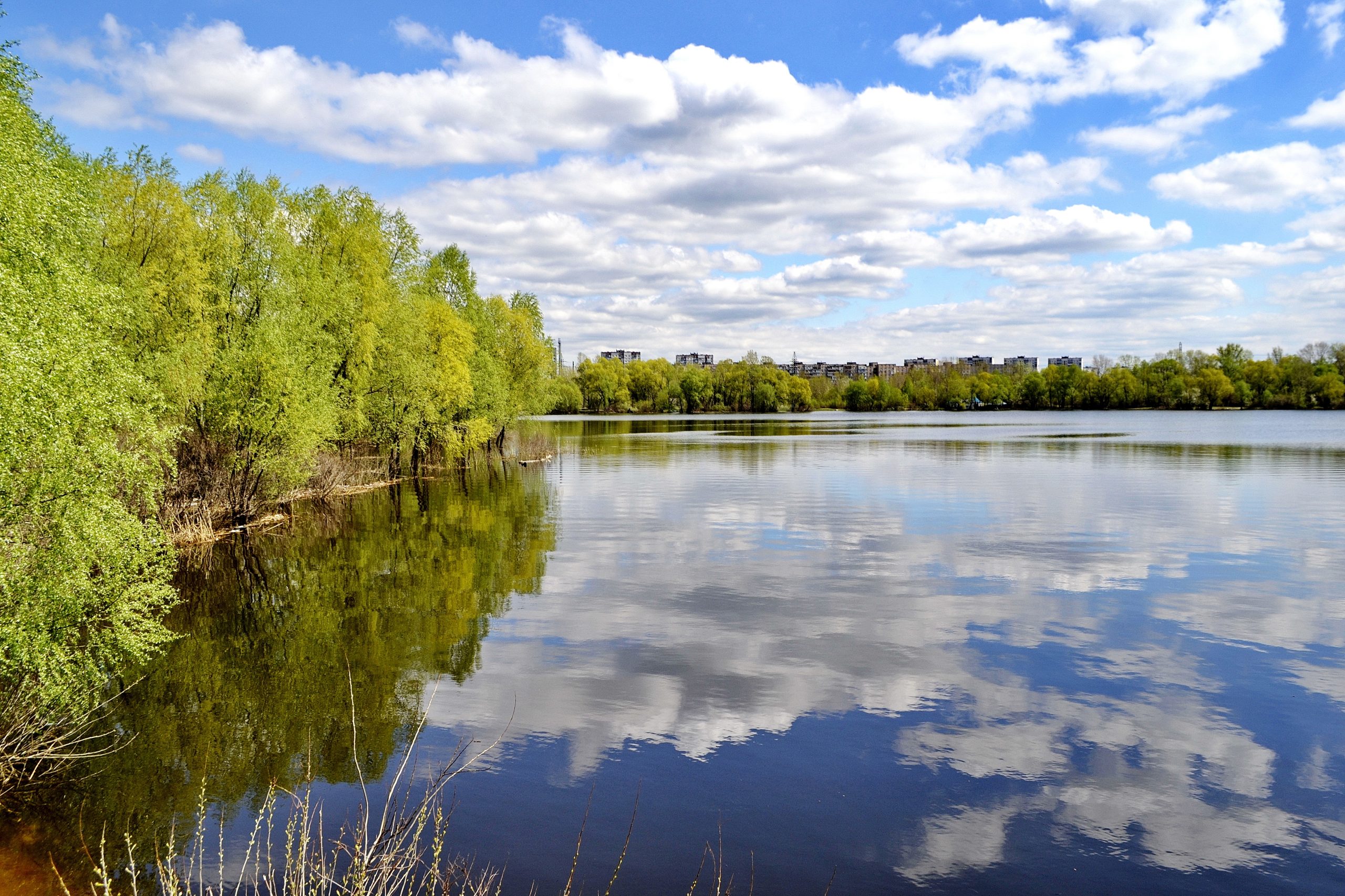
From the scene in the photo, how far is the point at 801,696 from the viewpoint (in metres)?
15.1

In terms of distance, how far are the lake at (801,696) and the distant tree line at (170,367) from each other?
265cm

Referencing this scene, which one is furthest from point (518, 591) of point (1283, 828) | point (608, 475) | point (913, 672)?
point (608, 475)

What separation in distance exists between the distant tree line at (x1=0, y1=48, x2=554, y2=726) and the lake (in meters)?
2.65

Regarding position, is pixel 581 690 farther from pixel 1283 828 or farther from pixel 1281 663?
pixel 1281 663

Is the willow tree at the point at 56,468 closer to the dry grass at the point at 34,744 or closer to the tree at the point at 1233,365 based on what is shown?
the dry grass at the point at 34,744

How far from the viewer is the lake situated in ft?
34.4

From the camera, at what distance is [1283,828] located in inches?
418

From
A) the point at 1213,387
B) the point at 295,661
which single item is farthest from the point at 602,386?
the point at 295,661

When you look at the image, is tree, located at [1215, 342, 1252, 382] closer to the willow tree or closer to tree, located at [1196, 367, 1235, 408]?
tree, located at [1196, 367, 1235, 408]

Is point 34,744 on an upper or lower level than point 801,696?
upper

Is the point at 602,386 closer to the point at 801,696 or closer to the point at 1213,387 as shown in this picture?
the point at 1213,387

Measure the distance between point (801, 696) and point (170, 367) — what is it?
2358cm

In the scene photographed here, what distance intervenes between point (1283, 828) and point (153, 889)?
13904 mm

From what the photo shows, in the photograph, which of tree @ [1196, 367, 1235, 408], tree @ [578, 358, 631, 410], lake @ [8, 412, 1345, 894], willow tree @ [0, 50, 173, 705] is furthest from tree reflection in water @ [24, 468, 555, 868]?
tree @ [1196, 367, 1235, 408]
